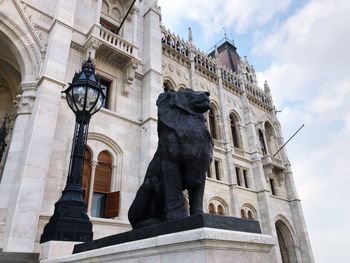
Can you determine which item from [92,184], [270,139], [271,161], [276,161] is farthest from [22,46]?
[270,139]

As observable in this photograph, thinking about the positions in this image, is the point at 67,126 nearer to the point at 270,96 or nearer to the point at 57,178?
the point at 57,178

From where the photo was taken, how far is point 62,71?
9.95 metres

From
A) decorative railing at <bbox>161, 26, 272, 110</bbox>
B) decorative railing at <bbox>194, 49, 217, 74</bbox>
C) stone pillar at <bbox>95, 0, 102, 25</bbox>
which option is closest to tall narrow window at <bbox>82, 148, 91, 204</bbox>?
stone pillar at <bbox>95, 0, 102, 25</bbox>

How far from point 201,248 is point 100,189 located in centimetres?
897

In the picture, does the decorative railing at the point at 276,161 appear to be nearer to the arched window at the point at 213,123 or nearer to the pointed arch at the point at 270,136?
the pointed arch at the point at 270,136

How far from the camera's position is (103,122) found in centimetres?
1107

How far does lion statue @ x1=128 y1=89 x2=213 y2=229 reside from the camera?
3023 mm

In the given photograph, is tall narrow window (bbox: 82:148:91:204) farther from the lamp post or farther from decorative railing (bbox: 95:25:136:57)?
decorative railing (bbox: 95:25:136:57)

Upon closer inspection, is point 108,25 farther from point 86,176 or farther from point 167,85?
point 86,176

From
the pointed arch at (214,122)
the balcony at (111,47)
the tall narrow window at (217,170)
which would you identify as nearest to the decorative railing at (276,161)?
the pointed arch at (214,122)

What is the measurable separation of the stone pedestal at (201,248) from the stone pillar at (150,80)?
27.6 ft

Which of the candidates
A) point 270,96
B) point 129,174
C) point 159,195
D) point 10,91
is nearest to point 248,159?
point 270,96

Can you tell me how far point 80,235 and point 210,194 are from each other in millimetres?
11318

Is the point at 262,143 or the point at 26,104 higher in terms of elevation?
the point at 262,143
